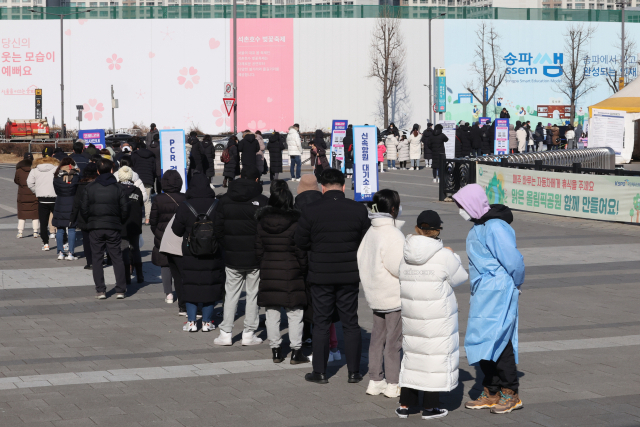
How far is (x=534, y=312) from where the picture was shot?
901 centimetres

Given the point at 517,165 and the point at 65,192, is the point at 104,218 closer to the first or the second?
the point at 65,192

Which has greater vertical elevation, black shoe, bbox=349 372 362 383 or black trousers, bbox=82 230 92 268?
black trousers, bbox=82 230 92 268

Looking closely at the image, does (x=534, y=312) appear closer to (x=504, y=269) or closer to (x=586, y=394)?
(x=586, y=394)

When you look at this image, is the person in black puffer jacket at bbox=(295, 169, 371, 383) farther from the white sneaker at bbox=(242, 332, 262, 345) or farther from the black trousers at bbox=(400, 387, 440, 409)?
the white sneaker at bbox=(242, 332, 262, 345)

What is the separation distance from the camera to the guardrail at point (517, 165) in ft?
56.1

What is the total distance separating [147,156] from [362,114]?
140ft

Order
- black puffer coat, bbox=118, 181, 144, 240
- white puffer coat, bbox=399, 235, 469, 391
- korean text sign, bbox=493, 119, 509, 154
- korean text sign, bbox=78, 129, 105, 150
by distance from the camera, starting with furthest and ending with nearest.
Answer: korean text sign, bbox=493, 119, 509, 154 < korean text sign, bbox=78, 129, 105, 150 < black puffer coat, bbox=118, 181, 144, 240 < white puffer coat, bbox=399, 235, 469, 391

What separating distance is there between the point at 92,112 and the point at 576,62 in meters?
36.6

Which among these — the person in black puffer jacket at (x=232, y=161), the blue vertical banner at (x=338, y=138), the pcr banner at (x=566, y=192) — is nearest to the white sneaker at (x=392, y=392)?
the pcr banner at (x=566, y=192)

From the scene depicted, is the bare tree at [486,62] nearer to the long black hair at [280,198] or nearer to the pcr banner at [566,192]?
the pcr banner at [566,192]

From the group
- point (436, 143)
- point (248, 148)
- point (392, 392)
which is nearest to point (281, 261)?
point (392, 392)

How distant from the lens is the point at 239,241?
24.6 ft

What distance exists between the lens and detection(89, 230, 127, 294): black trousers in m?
9.83

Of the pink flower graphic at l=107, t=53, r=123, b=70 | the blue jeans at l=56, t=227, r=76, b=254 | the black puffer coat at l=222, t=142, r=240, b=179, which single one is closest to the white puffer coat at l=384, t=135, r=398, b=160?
the black puffer coat at l=222, t=142, r=240, b=179
